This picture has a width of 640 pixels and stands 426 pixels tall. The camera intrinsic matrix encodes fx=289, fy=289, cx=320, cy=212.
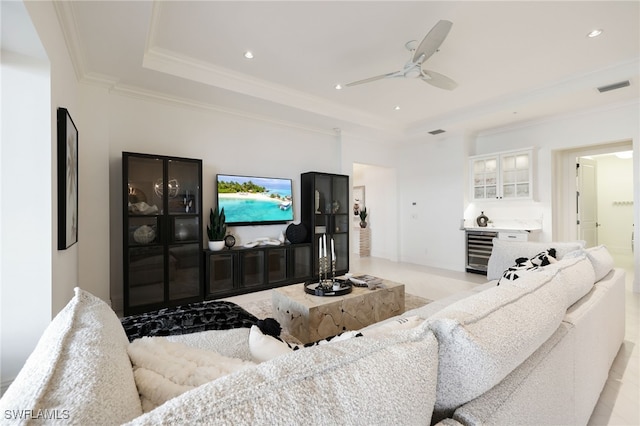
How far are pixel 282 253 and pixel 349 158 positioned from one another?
7.59ft

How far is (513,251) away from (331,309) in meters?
1.95

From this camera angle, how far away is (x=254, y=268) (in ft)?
13.6

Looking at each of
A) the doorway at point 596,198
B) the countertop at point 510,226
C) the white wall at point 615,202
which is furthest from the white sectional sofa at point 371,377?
Result: the white wall at point 615,202

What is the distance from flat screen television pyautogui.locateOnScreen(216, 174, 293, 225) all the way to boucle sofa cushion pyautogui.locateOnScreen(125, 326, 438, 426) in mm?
3782

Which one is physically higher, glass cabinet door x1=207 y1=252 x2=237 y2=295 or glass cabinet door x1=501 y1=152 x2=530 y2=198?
glass cabinet door x1=501 y1=152 x2=530 y2=198

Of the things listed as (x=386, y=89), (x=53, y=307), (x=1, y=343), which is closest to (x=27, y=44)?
(x=53, y=307)

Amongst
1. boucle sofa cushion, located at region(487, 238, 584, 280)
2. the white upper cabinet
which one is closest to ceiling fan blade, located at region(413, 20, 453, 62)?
boucle sofa cushion, located at region(487, 238, 584, 280)

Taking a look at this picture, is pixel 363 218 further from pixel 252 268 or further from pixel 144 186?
pixel 144 186

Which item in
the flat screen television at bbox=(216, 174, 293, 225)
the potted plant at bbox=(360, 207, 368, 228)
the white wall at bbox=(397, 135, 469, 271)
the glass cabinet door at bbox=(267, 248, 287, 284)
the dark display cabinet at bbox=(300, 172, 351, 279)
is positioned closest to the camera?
the flat screen television at bbox=(216, 174, 293, 225)

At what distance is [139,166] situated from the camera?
130 inches

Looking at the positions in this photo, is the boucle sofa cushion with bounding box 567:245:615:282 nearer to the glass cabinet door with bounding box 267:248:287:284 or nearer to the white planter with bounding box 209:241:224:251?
the glass cabinet door with bounding box 267:248:287:284

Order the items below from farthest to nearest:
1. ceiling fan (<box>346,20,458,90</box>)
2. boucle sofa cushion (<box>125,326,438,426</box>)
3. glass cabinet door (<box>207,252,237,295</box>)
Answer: glass cabinet door (<box>207,252,237,295</box>), ceiling fan (<box>346,20,458,90</box>), boucle sofa cushion (<box>125,326,438,426</box>)

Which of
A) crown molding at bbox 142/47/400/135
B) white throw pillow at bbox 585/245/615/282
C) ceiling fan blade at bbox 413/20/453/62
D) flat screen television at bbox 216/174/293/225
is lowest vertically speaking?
white throw pillow at bbox 585/245/615/282

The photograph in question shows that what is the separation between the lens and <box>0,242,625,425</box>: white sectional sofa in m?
0.46
